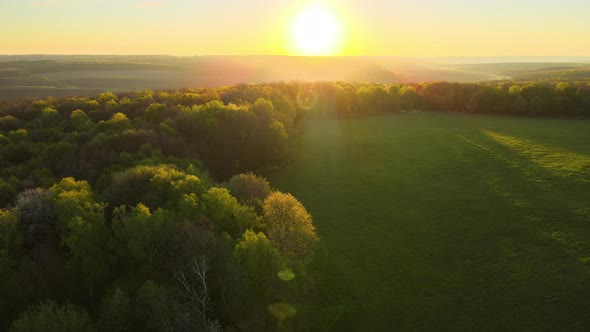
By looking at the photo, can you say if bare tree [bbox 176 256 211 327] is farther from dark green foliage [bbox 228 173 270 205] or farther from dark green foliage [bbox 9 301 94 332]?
dark green foliage [bbox 228 173 270 205]

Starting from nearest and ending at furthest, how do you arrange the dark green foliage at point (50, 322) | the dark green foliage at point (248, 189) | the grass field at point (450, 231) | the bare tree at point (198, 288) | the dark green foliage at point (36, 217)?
1. the dark green foliage at point (50, 322)
2. the bare tree at point (198, 288)
3. the dark green foliage at point (36, 217)
4. the grass field at point (450, 231)
5. the dark green foliage at point (248, 189)

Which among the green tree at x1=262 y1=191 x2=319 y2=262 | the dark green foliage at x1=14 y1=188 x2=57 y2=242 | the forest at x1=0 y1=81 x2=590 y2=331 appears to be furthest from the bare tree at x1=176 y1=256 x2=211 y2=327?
the dark green foliage at x1=14 y1=188 x2=57 y2=242

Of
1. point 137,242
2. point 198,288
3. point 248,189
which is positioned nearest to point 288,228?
point 248,189

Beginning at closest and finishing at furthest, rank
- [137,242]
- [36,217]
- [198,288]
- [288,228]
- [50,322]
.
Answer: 1. [50,322]
2. [198,288]
3. [137,242]
4. [36,217]
5. [288,228]

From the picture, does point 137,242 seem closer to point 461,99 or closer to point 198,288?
point 198,288

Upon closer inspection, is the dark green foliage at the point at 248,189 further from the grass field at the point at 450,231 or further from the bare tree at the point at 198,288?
the bare tree at the point at 198,288

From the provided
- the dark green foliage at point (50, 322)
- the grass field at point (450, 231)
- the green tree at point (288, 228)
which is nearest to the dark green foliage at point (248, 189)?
the green tree at point (288, 228)

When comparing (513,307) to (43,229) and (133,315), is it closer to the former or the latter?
(133,315)

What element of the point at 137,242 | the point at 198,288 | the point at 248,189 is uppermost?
the point at 137,242
